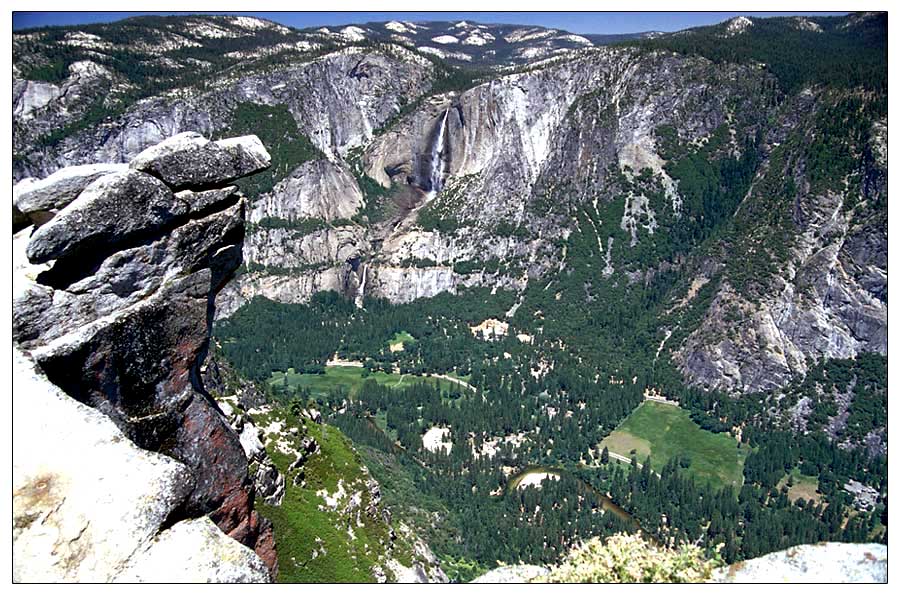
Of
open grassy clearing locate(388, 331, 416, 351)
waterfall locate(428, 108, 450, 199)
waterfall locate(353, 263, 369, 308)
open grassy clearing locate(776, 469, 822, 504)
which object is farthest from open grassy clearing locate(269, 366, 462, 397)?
waterfall locate(428, 108, 450, 199)

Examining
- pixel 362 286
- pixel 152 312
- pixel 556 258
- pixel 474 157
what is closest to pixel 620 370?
pixel 556 258

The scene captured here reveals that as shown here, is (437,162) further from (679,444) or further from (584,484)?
(584,484)

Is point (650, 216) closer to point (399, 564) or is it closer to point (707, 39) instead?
point (707, 39)

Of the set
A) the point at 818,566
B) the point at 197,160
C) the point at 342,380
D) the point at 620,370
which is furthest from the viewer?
the point at 620,370

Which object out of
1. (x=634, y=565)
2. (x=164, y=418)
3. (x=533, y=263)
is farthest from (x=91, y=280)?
(x=533, y=263)

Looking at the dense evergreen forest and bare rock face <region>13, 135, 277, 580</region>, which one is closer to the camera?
bare rock face <region>13, 135, 277, 580</region>

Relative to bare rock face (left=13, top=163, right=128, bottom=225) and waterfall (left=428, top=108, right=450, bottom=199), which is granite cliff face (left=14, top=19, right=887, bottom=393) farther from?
bare rock face (left=13, top=163, right=128, bottom=225)
